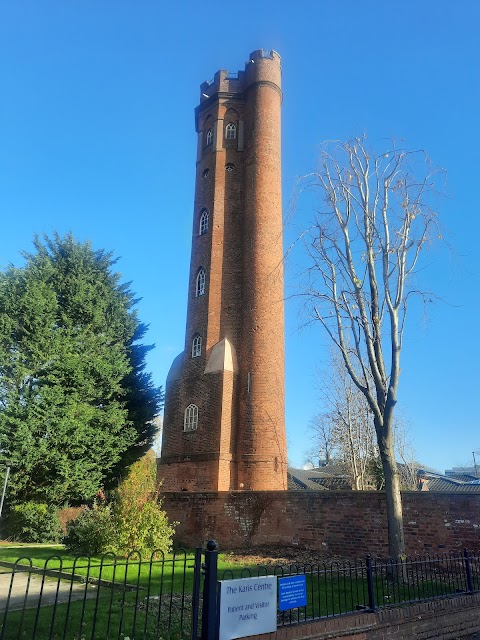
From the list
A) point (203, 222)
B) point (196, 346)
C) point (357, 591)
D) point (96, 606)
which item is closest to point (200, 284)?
point (196, 346)

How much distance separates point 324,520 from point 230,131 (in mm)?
20280

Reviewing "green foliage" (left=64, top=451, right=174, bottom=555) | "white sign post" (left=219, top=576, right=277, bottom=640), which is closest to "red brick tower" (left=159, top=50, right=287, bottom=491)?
"green foliage" (left=64, top=451, right=174, bottom=555)

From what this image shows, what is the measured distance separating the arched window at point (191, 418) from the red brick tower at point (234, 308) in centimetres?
4

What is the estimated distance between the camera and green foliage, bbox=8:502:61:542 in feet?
55.3

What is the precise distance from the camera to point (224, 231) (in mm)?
24375

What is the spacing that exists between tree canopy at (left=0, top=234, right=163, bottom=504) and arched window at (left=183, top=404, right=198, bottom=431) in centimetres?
140

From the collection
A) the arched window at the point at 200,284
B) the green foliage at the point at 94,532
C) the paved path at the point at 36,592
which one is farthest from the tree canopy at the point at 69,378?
the paved path at the point at 36,592

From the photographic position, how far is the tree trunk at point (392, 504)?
10203mm

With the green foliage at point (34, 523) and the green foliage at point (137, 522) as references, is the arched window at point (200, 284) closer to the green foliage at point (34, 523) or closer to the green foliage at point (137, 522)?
the green foliage at point (34, 523)

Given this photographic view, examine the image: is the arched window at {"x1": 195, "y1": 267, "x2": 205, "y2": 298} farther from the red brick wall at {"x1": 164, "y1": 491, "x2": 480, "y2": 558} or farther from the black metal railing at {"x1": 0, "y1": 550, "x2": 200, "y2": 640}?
the black metal railing at {"x1": 0, "y1": 550, "x2": 200, "y2": 640}

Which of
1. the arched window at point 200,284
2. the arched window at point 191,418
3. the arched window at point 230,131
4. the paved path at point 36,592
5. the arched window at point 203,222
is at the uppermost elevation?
the arched window at point 230,131

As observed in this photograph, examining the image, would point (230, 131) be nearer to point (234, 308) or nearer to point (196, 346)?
point (234, 308)

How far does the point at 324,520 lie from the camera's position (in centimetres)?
1455

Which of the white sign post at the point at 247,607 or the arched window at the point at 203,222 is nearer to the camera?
the white sign post at the point at 247,607
